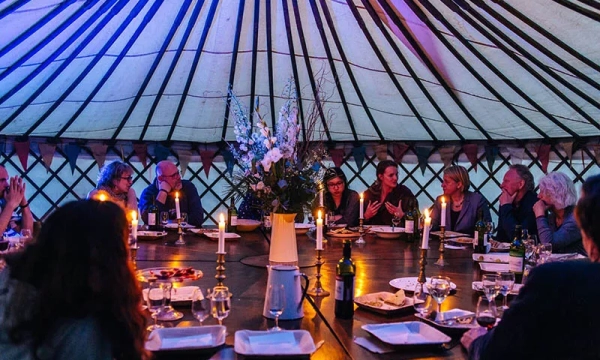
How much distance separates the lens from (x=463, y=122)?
4.96 meters

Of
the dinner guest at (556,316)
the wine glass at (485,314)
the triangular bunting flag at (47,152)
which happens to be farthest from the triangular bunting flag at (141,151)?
the dinner guest at (556,316)

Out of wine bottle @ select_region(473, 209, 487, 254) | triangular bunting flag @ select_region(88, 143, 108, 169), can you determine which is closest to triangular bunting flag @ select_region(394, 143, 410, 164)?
wine bottle @ select_region(473, 209, 487, 254)

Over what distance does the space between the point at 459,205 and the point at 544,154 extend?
149 cm

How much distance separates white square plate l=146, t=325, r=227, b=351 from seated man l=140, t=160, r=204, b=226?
2.57 metres

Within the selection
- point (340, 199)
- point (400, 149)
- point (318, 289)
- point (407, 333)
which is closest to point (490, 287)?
point (407, 333)

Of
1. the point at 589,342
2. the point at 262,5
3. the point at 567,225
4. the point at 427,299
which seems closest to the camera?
the point at 589,342

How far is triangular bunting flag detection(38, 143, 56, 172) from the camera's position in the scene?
4805 mm

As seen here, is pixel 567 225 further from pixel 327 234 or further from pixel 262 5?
pixel 262 5

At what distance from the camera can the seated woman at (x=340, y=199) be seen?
402 centimetres

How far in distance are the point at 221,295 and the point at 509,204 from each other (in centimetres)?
258

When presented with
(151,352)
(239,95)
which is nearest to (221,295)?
(151,352)

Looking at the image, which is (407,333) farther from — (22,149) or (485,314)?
(22,149)

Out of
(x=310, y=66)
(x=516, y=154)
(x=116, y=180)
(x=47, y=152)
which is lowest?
(x=116, y=180)

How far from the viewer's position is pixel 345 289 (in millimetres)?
1663
